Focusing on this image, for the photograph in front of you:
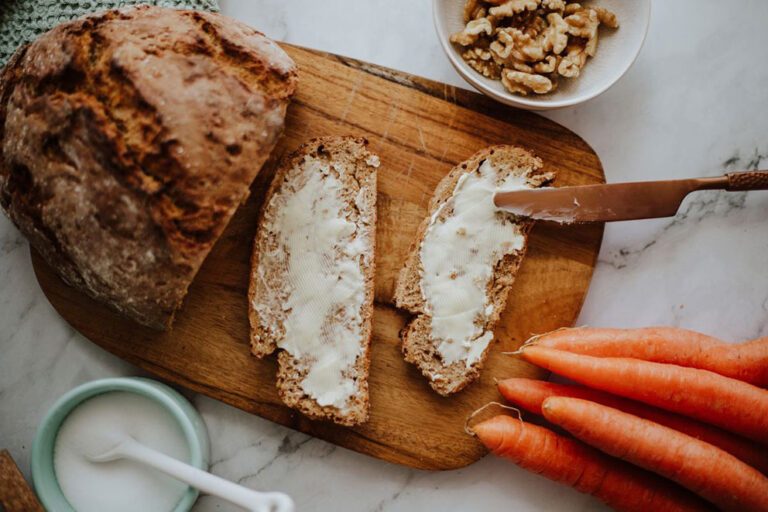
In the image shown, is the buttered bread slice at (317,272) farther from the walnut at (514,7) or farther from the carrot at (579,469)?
the walnut at (514,7)

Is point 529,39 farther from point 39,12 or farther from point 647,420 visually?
point 39,12

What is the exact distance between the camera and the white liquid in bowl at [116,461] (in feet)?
8.40

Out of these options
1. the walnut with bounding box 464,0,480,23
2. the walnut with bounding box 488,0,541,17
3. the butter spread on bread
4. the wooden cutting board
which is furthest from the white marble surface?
the butter spread on bread

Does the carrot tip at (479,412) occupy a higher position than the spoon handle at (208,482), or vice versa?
the carrot tip at (479,412)

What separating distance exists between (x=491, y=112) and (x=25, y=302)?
7.69 feet

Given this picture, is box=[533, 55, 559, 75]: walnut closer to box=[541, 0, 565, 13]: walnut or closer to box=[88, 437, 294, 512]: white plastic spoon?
box=[541, 0, 565, 13]: walnut

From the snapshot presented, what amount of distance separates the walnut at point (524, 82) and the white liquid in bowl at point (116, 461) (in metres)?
2.01

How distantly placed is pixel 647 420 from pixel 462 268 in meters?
1.02

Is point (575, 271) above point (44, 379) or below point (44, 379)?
above

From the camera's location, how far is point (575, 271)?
2689 mm

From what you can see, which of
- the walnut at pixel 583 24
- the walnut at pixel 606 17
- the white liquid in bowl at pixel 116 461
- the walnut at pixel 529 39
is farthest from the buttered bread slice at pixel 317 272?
the walnut at pixel 606 17

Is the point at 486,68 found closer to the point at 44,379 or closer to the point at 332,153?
the point at 332,153

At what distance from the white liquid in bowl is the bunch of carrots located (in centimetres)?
135

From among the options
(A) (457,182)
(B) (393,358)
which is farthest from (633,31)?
(B) (393,358)
